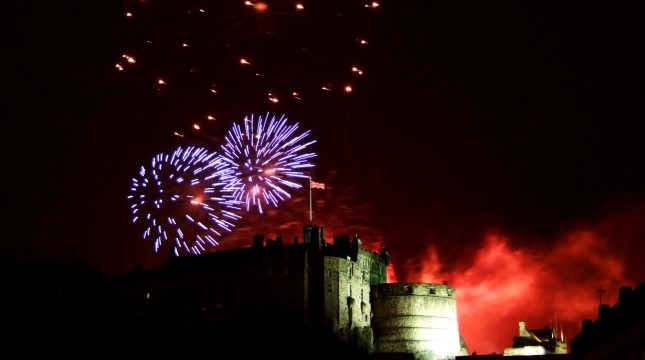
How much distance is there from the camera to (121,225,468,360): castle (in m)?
69.6

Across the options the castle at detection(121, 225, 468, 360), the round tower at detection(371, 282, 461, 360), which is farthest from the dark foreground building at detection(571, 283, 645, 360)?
the round tower at detection(371, 282, 461, 360)

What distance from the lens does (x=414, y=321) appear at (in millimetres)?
77062

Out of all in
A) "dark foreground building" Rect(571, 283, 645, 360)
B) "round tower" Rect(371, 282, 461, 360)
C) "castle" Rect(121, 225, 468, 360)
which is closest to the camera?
"dark foreground building" Rect(571, 283, 645, 360)

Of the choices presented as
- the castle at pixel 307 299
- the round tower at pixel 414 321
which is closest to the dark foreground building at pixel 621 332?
the castle at pixel 307 299

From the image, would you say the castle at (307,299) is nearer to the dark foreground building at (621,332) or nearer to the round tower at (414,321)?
the round tower at (414,321)

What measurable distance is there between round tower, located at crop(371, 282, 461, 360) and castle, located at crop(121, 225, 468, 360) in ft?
→ 0.32

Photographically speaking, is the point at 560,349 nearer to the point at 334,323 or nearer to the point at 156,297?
the point at 334,323

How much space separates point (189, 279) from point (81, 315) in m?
36.7

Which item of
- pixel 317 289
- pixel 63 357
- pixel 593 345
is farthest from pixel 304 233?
pixel 593 345

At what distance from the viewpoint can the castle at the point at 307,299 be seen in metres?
69.6

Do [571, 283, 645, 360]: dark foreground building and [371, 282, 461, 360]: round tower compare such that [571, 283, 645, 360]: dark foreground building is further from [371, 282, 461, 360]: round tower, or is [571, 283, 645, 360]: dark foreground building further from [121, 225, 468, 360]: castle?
[371, 282, 461, 360]: round tower

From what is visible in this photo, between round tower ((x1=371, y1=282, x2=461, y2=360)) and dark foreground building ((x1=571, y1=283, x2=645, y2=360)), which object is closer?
dark foreground building ((x1=571, y1=283, x2=645, y2=360))

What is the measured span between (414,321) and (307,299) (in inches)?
505

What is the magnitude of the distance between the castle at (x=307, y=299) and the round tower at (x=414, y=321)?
98 mm
